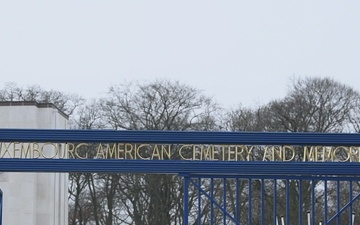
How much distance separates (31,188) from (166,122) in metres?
16.4

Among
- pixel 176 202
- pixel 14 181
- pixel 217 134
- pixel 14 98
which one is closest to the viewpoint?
pixel 217 134

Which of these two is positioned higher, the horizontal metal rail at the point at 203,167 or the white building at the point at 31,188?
the white building at the point at 31,188

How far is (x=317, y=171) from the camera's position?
67.7 ft

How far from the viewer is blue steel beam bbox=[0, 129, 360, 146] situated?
20344 mm

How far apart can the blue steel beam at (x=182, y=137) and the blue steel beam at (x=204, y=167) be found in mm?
412

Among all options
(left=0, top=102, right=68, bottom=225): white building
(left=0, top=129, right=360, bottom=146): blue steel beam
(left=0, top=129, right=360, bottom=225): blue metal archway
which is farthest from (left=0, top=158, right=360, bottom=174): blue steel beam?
(left=0, top=102, right=68, bottom=225): white building

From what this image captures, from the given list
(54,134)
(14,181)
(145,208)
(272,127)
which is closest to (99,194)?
(145,208)

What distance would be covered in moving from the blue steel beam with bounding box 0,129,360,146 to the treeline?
32.2 meters

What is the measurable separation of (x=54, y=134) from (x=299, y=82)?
135 ft

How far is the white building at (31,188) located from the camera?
4225 centimetres

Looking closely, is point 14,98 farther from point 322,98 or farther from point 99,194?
point 322,98

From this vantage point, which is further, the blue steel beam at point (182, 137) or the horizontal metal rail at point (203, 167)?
the horizontal metal rail at point (203, 167)

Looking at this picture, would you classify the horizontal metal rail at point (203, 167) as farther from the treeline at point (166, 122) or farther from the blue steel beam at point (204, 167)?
the treeline at point (166, 122)

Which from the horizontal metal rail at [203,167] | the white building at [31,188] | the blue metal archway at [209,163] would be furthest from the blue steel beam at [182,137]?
the white building at [31,188]
